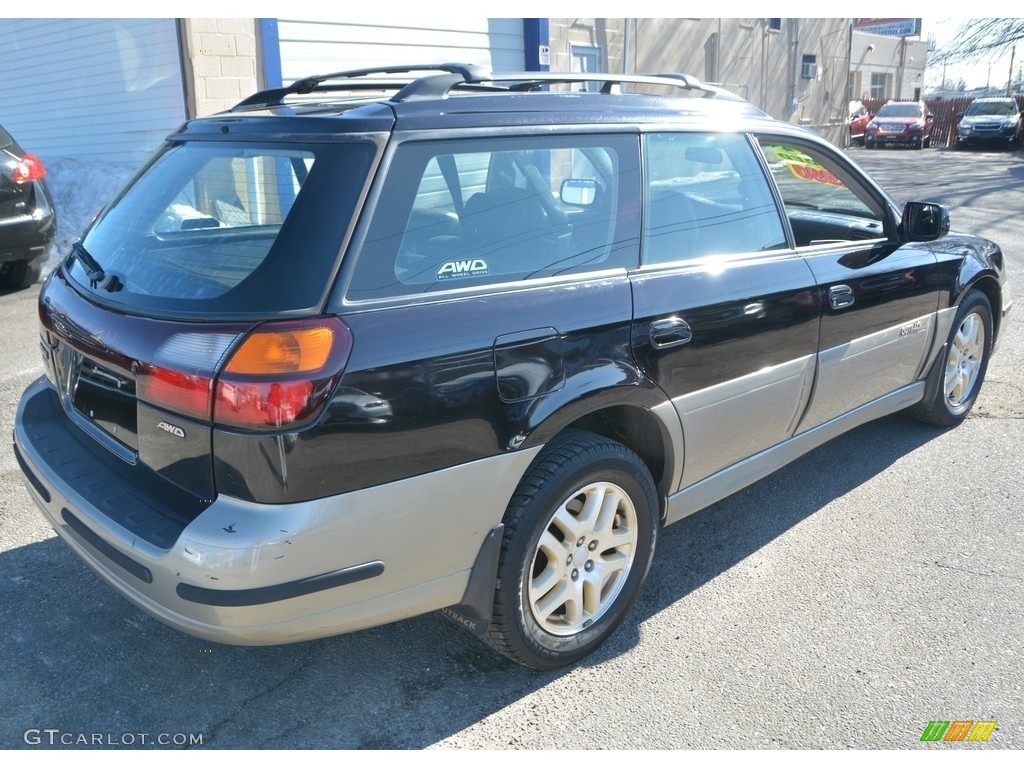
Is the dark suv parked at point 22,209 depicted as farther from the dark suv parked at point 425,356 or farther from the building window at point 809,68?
the building window at point 809,68

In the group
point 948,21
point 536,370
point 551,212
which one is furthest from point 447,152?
point 948,21

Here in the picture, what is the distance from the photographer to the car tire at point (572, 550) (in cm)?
271

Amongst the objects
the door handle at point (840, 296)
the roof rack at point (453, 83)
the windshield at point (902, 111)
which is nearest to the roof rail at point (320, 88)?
the roof rack at point (453, 83)

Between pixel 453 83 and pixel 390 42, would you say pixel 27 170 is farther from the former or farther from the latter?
pixel 453 83

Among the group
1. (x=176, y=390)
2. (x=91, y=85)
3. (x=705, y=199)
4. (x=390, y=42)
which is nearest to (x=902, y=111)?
(x=390, y=42)

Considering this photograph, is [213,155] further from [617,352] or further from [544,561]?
[544,561]

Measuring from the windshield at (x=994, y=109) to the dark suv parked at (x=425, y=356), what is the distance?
1249 inches

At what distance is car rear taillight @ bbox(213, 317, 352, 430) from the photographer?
224 cm

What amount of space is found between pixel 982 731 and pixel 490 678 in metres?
1.50

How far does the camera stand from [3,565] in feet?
11.5

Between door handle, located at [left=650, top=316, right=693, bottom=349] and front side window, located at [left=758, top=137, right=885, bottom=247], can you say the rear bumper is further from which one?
front side window, located at [left=758, top=137, right=885, bottom=247]

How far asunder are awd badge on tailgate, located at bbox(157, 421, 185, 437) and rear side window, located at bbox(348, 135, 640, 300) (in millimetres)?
577

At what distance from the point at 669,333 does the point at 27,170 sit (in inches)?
269

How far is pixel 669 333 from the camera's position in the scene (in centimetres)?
304
